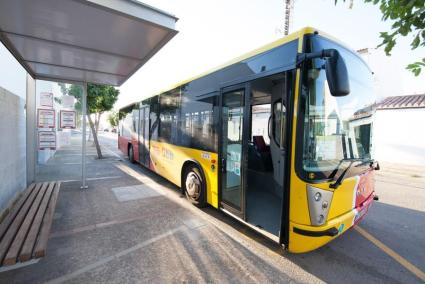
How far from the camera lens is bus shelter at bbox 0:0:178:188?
2.88m

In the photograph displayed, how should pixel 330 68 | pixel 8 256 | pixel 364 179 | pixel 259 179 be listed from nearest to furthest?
pixel 330 68 → pixel 8 256 → pixel 364 179 → pixel 259 179

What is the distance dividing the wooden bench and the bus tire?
8.10 ft

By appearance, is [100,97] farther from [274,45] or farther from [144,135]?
[274,45]

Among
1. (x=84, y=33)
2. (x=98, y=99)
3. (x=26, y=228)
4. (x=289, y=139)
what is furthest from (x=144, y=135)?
(x=98, y=99)

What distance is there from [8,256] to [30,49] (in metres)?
3.86

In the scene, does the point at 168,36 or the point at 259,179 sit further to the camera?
the point at 259,179

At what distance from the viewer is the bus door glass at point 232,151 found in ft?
11.4

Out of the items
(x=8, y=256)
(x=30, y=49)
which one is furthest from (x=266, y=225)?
(x=30, y=49)

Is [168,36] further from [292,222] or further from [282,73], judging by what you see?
[292,222]

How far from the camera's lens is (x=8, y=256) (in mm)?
2498

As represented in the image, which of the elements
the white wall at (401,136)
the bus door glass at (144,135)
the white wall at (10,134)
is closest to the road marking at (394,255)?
the white wall at (10,134)

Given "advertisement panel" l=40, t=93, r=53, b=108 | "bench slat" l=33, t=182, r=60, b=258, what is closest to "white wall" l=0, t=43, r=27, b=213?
"bench slat" l=33, t=182, r=60, b=258

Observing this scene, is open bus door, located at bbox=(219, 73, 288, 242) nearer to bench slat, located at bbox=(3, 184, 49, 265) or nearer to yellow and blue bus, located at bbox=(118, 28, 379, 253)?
yellow and blue bus, located at bbox=(118, 28, 379, 253)

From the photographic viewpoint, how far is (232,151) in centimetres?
366
